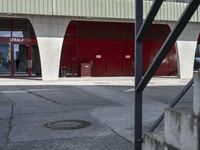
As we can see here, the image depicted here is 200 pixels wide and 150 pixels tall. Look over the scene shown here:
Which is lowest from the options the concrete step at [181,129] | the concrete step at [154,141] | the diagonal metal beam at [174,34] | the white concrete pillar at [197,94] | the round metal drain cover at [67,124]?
the round metal drain cover at [67,124]

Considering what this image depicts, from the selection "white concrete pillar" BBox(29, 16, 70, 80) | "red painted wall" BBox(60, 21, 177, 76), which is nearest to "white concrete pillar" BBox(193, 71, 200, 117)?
"white concrete pillar" BBox(29, 16, 70, 80)

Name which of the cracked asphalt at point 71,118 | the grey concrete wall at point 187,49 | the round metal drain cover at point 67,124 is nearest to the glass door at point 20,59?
the grey concrete wall at point 187,49

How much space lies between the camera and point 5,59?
97.1 ft

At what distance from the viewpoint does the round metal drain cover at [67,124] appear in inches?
352

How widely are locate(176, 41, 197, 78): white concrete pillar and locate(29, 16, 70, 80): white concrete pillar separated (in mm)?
8577

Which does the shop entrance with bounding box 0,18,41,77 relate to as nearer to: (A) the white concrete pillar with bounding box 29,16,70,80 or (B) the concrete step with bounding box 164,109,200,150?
(A) the white concrete pillar with bounding box 29,16,70,80

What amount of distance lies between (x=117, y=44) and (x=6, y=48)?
8.52m

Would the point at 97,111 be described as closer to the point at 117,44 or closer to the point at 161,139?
the point at 161,139

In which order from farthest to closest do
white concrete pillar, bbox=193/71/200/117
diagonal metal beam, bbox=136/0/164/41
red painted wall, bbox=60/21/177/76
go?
red painted wall, bbox=60/21/177/76 → diagonal metal beam, bbox=136/0/164/41 → white concrete pillar, bbox=193/71/200/117

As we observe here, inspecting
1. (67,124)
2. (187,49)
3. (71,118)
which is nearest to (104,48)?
(187,49)

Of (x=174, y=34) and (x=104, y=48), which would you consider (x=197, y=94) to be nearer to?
(x=174, y=34)

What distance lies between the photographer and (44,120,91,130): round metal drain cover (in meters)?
8.95

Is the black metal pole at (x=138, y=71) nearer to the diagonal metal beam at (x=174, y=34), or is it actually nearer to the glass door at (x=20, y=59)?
the diagonal metal beam at (x=174, y=34)

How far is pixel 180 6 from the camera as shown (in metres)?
28.7
